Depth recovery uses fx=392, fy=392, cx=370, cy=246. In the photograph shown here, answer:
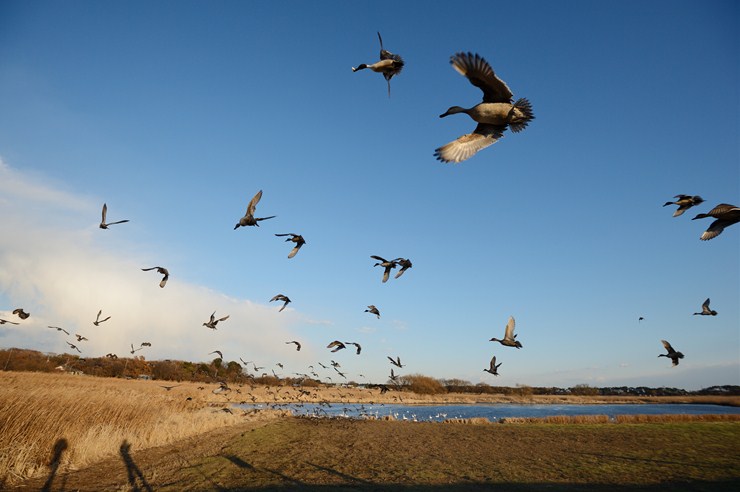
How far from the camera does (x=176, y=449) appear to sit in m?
20.8

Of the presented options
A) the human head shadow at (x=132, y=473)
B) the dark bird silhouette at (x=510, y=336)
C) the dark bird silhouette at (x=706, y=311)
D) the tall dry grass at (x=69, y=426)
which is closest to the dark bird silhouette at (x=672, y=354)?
the dark bird silhouette at (x=706, y=311)

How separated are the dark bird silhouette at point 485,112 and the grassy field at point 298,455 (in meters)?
11.7

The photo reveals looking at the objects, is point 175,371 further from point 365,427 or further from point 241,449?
point 241,449

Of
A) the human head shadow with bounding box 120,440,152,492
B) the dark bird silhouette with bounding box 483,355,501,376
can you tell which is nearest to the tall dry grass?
the human head shadow with bounding box 120,440,152,492

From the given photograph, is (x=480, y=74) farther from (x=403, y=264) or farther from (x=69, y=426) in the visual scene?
(x=69, y=426)

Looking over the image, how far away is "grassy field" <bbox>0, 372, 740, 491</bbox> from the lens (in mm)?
14328

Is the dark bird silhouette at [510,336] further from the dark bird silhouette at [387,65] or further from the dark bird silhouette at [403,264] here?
the dark bird silhouette at [387,65]

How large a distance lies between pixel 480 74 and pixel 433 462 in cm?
1738

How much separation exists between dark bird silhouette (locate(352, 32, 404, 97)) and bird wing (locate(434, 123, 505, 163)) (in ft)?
7.82

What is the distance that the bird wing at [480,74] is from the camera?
23.5 feet

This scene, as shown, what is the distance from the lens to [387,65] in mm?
9305

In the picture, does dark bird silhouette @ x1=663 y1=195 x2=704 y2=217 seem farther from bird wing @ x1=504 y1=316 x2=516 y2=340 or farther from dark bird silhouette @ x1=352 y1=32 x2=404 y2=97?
dark bird silhouette @ x1=352 y1=32 x2=404 y2=97

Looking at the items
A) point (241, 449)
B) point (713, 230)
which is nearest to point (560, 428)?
point (241, 449)

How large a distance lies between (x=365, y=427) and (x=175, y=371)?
63.6 metres
